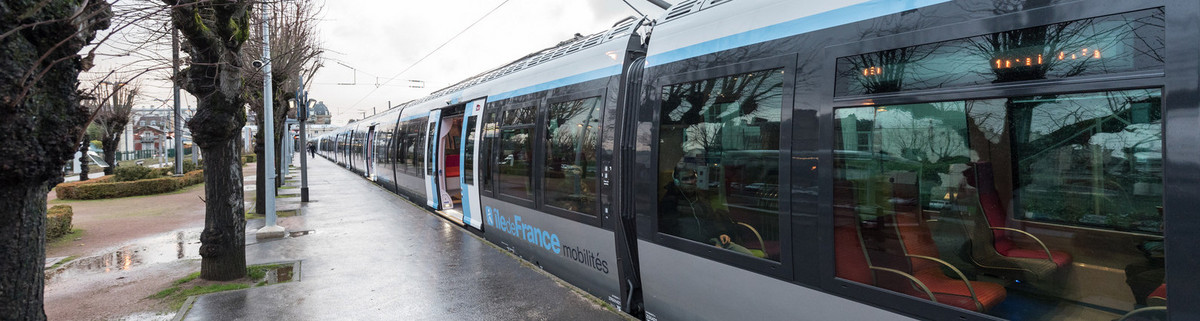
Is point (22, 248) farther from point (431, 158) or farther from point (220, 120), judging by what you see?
point (431, 158)

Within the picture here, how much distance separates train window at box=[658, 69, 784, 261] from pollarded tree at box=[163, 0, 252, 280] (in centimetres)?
476

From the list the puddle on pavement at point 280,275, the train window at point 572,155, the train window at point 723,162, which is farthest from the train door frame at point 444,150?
the train window at point 723,162

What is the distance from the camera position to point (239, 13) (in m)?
6.11

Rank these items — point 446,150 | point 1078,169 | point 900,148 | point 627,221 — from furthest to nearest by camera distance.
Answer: point 446,150
point 627,221
point 900,148
point 1078,169

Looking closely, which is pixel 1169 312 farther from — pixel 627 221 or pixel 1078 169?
pixel 627 221

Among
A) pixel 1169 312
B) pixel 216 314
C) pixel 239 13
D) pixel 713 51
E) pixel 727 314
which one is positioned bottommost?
pixel 216 314

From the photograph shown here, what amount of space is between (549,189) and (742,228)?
2907 millimetres

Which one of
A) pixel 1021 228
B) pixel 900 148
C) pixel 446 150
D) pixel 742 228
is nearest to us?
pixel 1021 228

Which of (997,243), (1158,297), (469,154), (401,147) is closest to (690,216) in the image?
(997,243)

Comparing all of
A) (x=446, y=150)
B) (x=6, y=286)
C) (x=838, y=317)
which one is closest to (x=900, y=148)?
(x=838, y=317)

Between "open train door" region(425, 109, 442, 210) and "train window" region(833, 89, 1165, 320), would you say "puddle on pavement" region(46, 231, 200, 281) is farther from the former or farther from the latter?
"train window" region(833, 89, 1165, 320)

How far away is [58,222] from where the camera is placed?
957 centimetres

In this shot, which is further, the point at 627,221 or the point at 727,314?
the point at 627,221

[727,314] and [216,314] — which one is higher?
[727,314]
